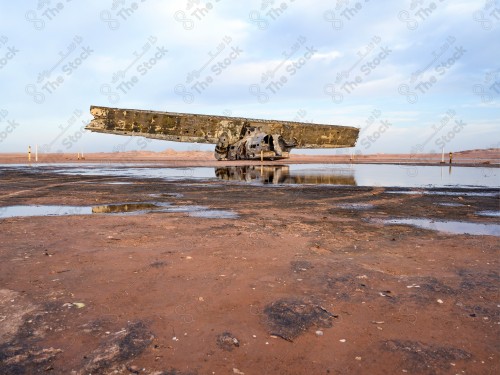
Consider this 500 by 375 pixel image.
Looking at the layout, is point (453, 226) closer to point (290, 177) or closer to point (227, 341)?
point (227, 341)

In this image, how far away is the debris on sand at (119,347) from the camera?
6.94 feet

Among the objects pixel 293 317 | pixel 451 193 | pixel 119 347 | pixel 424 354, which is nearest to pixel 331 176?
pixel 451 193

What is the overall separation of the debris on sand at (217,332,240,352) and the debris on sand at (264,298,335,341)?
0.84ft

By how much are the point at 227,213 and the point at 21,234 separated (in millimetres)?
3275

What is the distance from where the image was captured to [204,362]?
2158mm

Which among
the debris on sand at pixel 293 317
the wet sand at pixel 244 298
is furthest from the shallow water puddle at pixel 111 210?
the debris on sand at pixel 293 317

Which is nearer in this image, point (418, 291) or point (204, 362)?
point (204, 362)

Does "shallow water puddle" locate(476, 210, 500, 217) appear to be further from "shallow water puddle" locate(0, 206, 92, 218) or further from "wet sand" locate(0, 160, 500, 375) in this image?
"shallow water puddle" locate(0, 206, 92, 218)

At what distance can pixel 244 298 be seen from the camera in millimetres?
3037

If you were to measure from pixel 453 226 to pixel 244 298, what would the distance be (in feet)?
14.1

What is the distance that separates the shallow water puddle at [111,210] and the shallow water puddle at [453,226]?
2852mm

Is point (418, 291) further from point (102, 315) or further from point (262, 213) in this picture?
point (262, 213)

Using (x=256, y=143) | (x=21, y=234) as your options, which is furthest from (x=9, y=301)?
(x=256, y=143)

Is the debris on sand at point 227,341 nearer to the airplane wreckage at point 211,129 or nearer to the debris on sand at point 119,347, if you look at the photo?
the debris on sand at point 119,347
